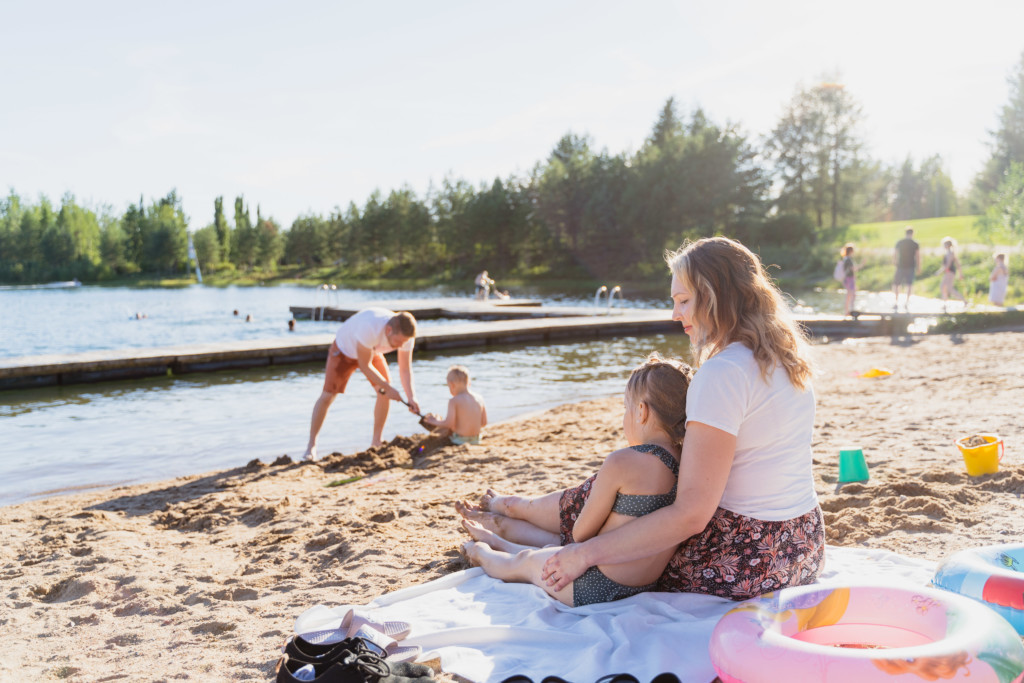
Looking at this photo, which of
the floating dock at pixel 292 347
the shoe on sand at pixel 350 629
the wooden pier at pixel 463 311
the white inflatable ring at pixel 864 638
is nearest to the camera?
the white inflatable ring at pixel 864 638

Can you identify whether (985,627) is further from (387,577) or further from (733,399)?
(387,577)

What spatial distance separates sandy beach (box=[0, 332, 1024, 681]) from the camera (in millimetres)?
3102

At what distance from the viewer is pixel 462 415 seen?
6566mm

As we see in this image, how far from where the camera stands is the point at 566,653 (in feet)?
8.37

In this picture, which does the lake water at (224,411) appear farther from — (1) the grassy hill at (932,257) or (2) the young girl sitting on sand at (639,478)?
(1) the grassy hill at (932,257)

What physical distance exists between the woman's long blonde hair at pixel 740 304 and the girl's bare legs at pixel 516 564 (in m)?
1.17

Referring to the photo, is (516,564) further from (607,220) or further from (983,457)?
(607,220)

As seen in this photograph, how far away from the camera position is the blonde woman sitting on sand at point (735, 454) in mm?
2371

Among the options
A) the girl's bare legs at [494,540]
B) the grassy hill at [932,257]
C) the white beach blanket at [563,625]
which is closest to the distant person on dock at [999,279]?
the grassy hill at [932,257]

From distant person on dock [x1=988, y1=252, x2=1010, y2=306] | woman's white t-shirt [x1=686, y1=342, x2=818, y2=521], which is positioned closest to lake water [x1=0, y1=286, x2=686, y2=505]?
woman's white t-shirt [x1=686, y1=342, x2=818, y2=521]

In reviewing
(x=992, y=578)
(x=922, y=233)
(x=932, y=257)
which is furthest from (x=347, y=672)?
(x=922, y=233)

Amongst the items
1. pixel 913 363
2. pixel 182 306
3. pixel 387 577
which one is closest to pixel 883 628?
pixel 387 577

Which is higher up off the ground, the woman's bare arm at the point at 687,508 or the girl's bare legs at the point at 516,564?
the woman's bare arm at the point at 687,508

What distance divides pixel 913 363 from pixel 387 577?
9466 millimetres
